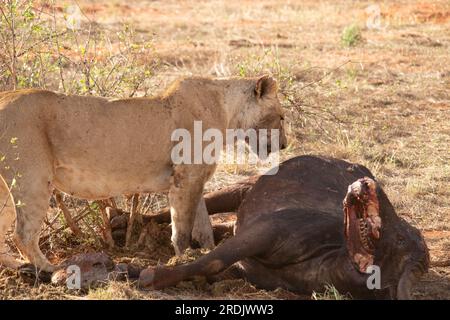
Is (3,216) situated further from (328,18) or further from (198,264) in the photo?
(328,18)

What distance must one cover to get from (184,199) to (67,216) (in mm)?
1019

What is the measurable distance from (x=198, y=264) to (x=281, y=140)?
1.71 metres

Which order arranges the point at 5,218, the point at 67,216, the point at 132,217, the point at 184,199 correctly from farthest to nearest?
the point at 132,217 → the point at 67,216 → the point at 184,199 → the point at 5,218

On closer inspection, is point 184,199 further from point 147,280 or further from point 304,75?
point 304,75

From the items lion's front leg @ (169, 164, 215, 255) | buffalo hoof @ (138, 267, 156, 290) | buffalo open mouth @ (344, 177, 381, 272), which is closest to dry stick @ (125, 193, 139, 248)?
lion's front leg @ (169, 164, 215, 255)

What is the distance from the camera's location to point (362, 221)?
570cm

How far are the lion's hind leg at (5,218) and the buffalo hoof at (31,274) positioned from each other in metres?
0.15

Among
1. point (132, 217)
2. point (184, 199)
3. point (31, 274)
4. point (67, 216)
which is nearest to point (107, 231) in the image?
point (132, 217)

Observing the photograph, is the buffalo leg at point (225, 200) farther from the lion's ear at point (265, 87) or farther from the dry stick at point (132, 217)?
the lion's ear at point (265, 87)

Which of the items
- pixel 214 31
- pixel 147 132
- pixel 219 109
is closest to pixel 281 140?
pixel 219 109

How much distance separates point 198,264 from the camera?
19.0 feet

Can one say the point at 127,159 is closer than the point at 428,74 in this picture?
Yes

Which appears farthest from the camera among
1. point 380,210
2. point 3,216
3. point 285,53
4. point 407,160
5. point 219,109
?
point 285,53

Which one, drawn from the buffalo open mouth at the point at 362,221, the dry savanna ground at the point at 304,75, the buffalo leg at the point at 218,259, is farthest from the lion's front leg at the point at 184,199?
the buffalo open mouth at the point at 362,221
